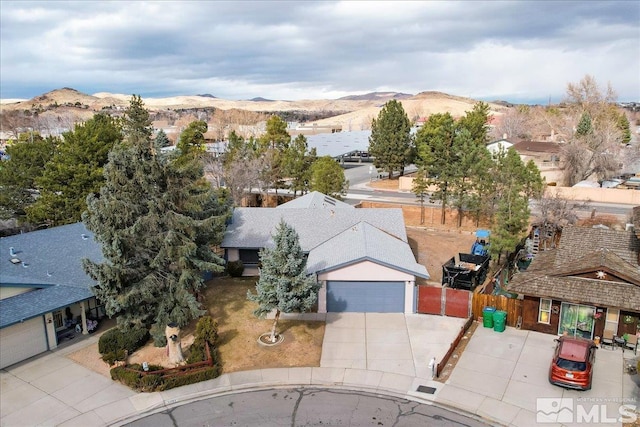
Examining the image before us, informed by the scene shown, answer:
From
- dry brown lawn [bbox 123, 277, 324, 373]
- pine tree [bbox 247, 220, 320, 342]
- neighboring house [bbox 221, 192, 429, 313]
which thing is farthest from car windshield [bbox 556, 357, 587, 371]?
pine tree [bbox 247, 220, 320, 342]

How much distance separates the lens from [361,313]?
2538 cm

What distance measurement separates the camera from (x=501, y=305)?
23625 mm

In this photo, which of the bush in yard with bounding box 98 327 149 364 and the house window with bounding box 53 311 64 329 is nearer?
the bush in yard with bounding box 98 327 149 364

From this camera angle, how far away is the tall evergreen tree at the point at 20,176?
3828cm

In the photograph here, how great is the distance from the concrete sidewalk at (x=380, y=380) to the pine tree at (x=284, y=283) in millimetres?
2637

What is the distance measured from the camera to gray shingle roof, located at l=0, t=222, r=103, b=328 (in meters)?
21.1

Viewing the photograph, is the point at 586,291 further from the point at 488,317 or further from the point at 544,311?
the point at 488,317

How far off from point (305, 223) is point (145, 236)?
13.5 m

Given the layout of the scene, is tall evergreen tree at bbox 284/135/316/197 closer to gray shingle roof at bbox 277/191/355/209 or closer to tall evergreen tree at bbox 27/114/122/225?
gray shingle roof at bbox 277/191/355/209

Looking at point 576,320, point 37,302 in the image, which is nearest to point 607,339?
point 576,320

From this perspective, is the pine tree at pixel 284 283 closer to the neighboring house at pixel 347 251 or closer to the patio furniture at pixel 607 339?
the neighboring house at pixel 347 251

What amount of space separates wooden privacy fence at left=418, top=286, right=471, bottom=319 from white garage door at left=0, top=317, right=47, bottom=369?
61.3ft

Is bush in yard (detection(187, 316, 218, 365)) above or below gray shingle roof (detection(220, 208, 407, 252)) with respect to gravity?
below

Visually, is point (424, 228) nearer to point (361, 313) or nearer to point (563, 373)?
point (361, 313)
